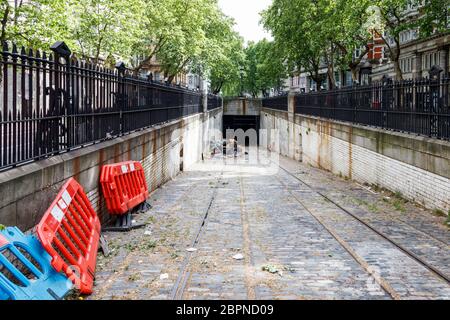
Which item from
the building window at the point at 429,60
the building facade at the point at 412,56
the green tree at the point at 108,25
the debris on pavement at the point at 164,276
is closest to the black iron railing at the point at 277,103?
the building facade at the point at 412,56

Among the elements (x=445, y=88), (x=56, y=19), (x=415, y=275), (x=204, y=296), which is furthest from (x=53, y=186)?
(x=56, y=19)

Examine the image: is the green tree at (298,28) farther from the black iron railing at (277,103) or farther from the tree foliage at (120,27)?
the tree foliage at (120,27)

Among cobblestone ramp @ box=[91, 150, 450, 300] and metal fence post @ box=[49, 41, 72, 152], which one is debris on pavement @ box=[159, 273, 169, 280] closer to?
cobblestone ramp @ box=[91, 150, 450, 300]

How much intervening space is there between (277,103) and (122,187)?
3819 centimetres

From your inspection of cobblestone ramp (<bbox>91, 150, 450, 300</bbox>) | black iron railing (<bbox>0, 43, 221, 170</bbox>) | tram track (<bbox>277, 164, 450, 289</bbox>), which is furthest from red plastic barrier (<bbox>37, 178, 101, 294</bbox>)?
tram track (<bbox>277, 164, 450, 289</bbox>)

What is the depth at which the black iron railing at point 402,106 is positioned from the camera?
1285 centimetres

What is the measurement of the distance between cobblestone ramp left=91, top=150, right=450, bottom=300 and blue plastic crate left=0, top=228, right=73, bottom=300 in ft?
2.62

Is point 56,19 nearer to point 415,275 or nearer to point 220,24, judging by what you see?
point 415,275

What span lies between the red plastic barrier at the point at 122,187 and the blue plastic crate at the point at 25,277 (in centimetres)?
396

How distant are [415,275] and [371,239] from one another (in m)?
2.34

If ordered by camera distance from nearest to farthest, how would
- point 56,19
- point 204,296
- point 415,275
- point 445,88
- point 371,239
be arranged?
point 204,296
point 415,275
point 371,239
point 445,88
point 56,19

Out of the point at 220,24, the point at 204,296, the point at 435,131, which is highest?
the point at 220,24

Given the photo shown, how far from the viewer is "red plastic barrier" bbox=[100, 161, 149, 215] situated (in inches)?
403
